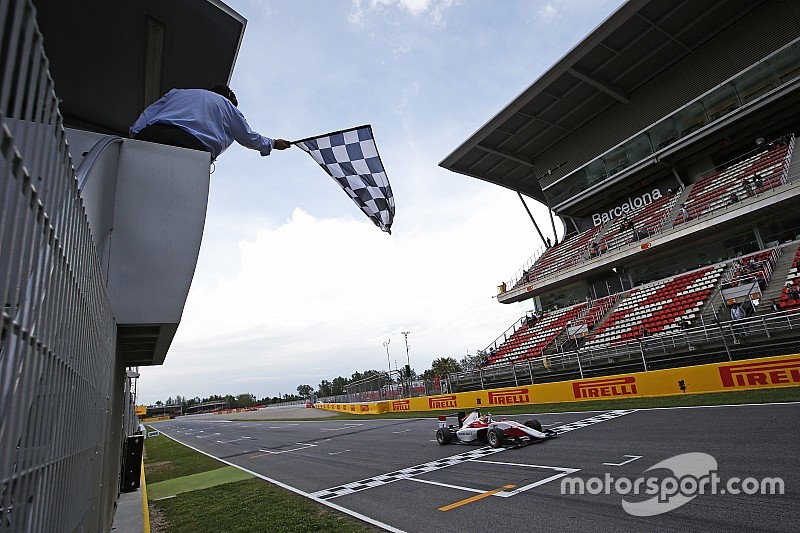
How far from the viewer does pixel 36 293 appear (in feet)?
3.78

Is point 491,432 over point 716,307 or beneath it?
beneath

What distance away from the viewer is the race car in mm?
9156

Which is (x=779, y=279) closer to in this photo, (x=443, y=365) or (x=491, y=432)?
(x=491, y=432)

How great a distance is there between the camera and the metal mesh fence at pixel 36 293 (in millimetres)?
897

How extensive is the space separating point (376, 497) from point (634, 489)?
11.7 feet

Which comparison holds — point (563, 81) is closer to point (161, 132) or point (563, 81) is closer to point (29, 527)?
point (161, 132)

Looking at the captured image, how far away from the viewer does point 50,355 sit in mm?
1391

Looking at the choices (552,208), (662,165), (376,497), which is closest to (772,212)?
(662,165)

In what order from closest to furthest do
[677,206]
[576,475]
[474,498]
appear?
1. [474,498]
2. [576,475]
3. [677,206]

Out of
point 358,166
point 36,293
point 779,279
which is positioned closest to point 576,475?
point 358,166

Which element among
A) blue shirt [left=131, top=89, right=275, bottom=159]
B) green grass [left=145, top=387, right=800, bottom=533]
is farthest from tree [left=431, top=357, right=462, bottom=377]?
blue shirt [left=131, top=89, right=275, bottom=159]

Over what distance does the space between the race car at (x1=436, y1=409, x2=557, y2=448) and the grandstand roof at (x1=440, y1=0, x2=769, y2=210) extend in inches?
760

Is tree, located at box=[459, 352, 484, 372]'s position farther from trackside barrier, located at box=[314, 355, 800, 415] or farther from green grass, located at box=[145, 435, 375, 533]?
green grass, located at box=[145, 435, 375, 533]

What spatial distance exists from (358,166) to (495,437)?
6.47 metres
